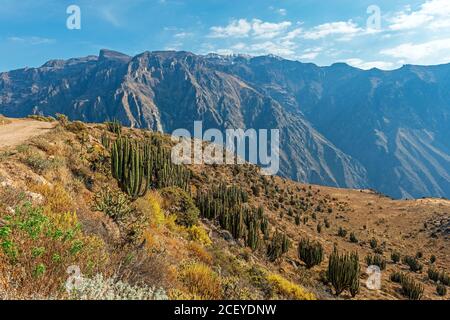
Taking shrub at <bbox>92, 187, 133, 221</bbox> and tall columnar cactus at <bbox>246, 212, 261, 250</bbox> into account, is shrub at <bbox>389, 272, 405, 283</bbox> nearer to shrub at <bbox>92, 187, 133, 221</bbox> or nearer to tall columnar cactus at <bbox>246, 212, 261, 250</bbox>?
tall columnar cactus at <bbox>246, 212, 261, 250</bbox>

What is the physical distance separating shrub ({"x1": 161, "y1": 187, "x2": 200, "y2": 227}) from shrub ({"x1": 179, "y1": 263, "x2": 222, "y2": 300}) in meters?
8.77

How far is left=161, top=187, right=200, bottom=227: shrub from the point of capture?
56.2ft

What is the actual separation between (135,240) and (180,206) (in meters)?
9.11

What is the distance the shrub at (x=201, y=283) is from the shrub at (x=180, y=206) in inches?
345

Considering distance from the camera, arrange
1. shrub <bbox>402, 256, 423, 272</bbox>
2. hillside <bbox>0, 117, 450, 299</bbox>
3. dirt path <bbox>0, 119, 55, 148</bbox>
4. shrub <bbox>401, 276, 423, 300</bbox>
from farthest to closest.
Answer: shrub <bbox>402, 256, 423, 272</bbox>
shrub <bbox>401, 276, 423, 300</bbox>
dirt path <bbox>0, 119, 55, 148</bbox>
hillside <bbox>0, 117, 450, 299</bbox>

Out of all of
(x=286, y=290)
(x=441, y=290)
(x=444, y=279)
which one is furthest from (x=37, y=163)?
(x=444, y=279)

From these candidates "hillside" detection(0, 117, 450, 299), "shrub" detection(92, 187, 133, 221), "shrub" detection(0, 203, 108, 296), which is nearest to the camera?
"shrub" detection(0, 203, 108, 296)

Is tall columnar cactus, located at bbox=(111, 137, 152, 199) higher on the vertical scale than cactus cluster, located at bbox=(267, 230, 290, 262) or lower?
higher

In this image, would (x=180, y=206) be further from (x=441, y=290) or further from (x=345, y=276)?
(x=441, y=290)

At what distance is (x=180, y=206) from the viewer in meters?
18.4

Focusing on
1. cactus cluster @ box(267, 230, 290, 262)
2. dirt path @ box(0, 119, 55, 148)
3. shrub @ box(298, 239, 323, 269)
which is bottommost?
shrub @ box(298, 239, 323, 269)

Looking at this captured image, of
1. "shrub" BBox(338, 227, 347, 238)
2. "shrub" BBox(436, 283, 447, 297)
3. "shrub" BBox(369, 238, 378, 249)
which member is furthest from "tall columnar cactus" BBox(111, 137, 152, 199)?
"shrub" BBox(338, 227, 347, 238)

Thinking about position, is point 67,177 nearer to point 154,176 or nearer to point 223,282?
point 223,282
